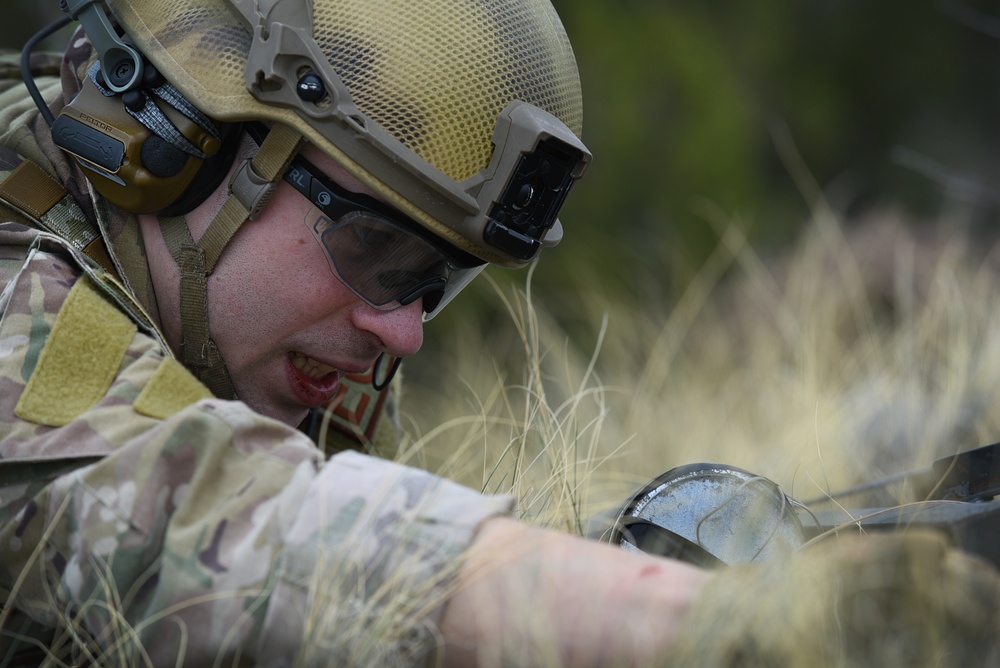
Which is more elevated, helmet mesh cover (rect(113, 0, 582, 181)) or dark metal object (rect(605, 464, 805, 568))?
helmet mesh cover (rect(113, 0, 582, 181))

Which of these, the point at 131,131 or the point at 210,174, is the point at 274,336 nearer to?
the point at 210,174

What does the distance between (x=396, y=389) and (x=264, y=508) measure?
1595 millimetres

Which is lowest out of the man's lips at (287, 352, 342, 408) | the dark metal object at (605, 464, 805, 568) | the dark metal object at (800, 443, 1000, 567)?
the man's lips at (287, 352, 342, 408)

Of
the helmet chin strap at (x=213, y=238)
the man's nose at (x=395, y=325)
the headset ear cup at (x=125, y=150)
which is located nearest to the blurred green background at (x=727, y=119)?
the man's nose at (x=395, y=325)

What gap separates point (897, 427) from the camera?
347cm

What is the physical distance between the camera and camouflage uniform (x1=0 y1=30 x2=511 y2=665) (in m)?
1.45

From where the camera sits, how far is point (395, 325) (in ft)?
7.32

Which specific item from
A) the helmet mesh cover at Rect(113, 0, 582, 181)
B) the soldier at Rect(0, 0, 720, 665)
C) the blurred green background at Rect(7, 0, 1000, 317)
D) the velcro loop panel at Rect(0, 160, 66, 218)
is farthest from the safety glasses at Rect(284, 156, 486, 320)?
the blurred green background at Rect(7, 0, 1000, 317)

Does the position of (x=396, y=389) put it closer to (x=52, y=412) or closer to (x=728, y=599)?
(x=52, y=412)

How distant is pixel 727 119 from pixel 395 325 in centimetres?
567

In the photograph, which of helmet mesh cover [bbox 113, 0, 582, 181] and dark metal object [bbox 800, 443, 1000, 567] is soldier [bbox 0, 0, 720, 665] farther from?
dark metal object [bbox 800, 443, 1000, 567]

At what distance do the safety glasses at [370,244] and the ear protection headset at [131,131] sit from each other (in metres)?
0.20

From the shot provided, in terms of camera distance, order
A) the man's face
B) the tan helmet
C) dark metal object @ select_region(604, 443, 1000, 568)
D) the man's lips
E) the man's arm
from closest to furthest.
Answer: the man's arm < dark metal object @ select_region(604, 443, 1000, 568) < the tan helmet < the man's face < the man's lips

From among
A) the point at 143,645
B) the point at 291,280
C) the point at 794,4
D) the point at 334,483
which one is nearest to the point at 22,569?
the point at 143,645
